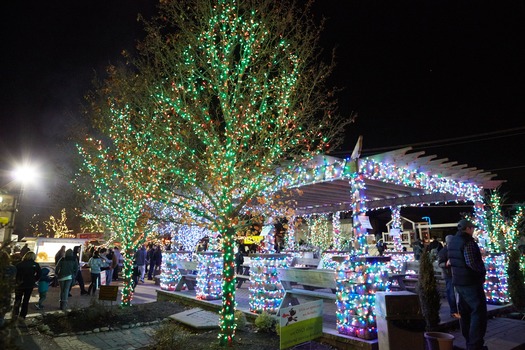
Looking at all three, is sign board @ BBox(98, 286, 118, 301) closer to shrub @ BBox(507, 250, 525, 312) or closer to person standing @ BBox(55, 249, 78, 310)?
person standing @ BBox(55, 249, 78, 310)

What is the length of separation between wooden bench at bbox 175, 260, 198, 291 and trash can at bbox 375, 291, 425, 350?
25.3ft

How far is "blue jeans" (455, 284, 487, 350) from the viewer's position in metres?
4.82

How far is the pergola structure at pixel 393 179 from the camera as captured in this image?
6840 millimetres

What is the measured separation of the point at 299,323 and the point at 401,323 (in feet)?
4.09

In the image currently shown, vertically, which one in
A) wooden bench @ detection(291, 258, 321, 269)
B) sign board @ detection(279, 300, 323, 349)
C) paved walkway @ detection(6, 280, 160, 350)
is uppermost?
wooden bench @ detection(291, 258, 321, 269)

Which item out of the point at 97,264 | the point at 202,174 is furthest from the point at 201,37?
the point at 97,264

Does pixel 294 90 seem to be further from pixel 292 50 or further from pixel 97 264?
pixel 97 264

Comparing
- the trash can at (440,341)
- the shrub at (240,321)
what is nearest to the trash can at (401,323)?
the trash can at (440,341)

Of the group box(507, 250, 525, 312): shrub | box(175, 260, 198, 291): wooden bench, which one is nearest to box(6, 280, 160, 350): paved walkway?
box(175, 260, 198, 291): wooden bench

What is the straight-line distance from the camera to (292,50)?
25.0 ft

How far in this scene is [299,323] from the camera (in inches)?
176

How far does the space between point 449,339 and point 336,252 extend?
32.8 ft

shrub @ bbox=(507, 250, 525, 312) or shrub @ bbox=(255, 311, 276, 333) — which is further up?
shrub @ bbox=(507, 250, 525, 312)

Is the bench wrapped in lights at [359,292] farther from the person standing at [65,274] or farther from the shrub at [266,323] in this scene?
the person standing at [65,274]
